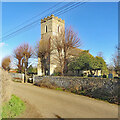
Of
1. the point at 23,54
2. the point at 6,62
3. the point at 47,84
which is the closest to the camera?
the point at 47,84

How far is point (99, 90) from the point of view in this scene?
24.2ft

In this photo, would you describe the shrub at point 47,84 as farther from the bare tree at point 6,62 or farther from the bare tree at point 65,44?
the bare tree at point 6,62

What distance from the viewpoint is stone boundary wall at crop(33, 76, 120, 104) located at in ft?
21.7

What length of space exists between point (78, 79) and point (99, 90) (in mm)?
2175

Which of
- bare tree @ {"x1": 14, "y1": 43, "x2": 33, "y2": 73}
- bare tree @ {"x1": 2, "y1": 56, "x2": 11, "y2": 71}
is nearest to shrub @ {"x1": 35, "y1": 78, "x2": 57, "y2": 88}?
bare tree @ {"x1": 14, "y1": 43, "x2": 33, "y2": 73}

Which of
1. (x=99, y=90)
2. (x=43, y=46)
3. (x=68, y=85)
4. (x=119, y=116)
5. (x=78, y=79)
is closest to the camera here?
(x=119, y=116)

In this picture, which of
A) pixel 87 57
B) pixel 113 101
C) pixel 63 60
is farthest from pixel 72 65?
pixel 113 101

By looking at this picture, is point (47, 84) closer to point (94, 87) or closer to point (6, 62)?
point (94, 87)

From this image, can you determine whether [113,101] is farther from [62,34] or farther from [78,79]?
[62,34]

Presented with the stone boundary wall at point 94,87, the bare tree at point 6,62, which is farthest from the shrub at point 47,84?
the bare tree at point 6,62

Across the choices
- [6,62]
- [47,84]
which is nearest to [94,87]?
[47,84]

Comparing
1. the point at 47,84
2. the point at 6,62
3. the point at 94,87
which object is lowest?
the point at 47,84

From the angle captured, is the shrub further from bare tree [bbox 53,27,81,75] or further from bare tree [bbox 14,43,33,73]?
bare tree [bbox 14,43,33,73]

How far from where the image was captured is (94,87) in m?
7.72
